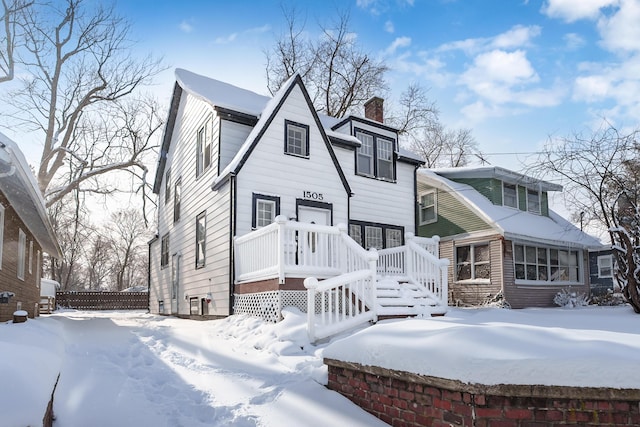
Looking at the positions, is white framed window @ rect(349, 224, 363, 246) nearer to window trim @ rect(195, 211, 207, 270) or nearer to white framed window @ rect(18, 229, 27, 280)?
window trim @ rect(195, 211, 207, 270)

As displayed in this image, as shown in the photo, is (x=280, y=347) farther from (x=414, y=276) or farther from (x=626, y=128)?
(x=626, y=128)

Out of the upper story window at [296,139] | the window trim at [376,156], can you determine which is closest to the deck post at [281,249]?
the upper story window at [296,139]

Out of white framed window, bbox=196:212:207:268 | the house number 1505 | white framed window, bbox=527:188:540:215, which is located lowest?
white framed window, bbox=196:212:207:268

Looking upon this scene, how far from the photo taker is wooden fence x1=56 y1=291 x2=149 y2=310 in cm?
3109

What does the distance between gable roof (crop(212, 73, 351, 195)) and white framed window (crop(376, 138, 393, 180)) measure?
2821 mm

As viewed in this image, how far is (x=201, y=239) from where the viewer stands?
1494 cm

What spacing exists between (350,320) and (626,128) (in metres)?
10.2

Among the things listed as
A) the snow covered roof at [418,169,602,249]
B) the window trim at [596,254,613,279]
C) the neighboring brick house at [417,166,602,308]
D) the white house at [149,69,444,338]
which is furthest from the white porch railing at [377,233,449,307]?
the window trim at [596,254,613,279]

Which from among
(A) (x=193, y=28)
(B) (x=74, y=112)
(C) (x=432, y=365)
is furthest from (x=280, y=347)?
(B) (x=74, y=112)

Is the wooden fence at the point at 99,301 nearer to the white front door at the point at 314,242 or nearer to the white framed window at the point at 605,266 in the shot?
the white front door at the point at 314,242

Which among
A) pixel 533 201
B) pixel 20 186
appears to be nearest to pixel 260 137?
pixel 20 186

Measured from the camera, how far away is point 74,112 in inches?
955

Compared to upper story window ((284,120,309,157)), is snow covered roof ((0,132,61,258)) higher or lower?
lower

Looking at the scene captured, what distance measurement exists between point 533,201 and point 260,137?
1520 cm
